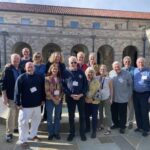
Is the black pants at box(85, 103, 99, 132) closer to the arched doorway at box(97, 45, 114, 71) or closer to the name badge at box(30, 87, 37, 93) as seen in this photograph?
the name badge at box(30, 87, 37, 93)

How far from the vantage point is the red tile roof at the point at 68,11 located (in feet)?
96.3

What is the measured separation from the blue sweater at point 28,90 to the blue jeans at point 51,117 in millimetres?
381

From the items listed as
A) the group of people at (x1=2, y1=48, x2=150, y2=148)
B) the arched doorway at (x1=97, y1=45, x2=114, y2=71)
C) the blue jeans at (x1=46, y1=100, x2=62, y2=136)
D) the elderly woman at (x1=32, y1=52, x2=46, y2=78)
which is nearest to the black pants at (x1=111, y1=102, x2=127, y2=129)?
the group of people at (x1=2, y1=48, x2=150, y2=148)

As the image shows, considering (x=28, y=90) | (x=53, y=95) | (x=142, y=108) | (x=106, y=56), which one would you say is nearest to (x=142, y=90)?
(x=142, y=108)

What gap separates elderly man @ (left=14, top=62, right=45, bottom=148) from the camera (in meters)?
4.93

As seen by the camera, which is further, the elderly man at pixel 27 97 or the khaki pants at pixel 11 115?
the khaki pants at pixel 11 115

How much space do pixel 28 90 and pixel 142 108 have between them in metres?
2.82

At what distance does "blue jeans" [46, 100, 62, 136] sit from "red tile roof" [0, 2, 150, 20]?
25.3 meters

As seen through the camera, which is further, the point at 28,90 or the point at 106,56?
the point at 106,56

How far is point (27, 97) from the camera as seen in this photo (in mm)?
4980

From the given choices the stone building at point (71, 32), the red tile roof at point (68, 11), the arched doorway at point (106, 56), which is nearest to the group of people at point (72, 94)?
the stone building at point (71, 32)

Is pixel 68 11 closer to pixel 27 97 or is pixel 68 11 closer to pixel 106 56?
pixel 106 56

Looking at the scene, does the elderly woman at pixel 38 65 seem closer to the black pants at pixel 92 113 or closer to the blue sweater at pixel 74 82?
the blue sweater at pixel 74 82

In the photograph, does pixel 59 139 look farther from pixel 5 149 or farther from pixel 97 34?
pixel 97 34
